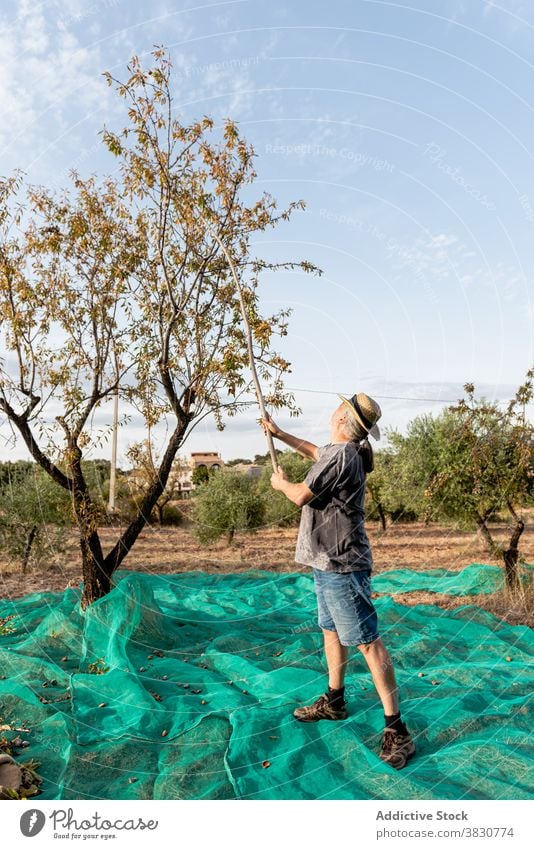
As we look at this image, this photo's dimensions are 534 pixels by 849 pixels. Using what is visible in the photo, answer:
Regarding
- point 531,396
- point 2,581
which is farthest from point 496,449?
point 2,581

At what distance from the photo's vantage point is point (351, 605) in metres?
4.32

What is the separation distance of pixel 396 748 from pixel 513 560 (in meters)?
5.67

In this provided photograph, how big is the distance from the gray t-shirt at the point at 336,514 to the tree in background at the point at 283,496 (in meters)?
12.9

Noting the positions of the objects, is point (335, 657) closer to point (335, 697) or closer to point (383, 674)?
point (335, 697)

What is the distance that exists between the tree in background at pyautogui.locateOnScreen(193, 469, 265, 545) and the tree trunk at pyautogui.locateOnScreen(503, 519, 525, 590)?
746 centimetres

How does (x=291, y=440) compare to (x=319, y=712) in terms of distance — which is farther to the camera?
(x=291, y=440)

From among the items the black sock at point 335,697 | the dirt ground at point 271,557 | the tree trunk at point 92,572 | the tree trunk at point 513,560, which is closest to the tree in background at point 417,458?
the dirt ground at point 271,557

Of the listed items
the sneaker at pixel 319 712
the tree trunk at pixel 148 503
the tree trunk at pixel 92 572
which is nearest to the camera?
the sneaker at pixel 319 712

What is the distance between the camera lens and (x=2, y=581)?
1102 centimetres

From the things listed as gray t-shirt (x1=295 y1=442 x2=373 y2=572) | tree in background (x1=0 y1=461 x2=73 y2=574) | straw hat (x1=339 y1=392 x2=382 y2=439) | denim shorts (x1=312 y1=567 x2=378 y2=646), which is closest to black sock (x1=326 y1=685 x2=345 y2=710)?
denim shorts (x1=312 y1=567 x2=378 y2=646)

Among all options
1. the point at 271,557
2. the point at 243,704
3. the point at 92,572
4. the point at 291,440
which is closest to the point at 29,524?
the point at 92,572

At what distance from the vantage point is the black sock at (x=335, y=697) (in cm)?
464

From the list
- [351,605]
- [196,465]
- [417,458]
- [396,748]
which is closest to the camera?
[396,748]

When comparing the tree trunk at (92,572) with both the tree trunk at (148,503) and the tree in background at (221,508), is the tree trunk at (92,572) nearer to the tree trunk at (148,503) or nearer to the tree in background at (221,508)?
the tree trunk at (148,503)
